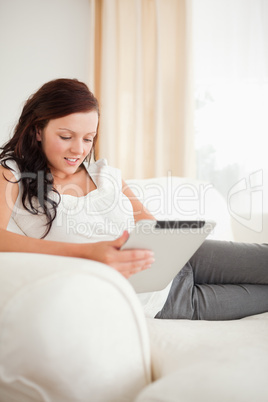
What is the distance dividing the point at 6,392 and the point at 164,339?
320 mm

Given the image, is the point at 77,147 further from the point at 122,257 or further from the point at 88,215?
the point at 122,257

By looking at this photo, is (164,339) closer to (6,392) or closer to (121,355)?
(121,355)

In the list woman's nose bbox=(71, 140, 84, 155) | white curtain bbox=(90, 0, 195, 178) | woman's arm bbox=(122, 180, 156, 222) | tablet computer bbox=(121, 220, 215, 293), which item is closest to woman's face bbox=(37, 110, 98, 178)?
woman's nose bbox=(71, 140, 84, 155)

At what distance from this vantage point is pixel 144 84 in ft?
9.07

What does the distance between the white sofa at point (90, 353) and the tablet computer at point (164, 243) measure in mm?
121

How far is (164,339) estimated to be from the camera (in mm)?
808

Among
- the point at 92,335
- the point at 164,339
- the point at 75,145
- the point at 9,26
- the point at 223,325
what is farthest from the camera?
the point at 9,26

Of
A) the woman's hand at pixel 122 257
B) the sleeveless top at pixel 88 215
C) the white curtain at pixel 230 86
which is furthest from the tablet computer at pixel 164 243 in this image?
the white curtain at pixel 230 86

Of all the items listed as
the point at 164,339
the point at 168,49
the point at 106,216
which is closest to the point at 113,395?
the point at 164,339

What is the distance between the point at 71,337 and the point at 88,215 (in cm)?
67

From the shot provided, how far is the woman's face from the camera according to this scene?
4.15 ft

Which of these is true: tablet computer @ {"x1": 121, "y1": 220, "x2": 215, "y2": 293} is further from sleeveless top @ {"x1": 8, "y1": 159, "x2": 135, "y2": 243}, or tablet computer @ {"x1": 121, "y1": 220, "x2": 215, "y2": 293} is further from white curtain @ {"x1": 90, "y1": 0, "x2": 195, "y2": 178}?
white curtain @ {"x1": 90, "y1": 0, "x2": 195, "y2": 178}

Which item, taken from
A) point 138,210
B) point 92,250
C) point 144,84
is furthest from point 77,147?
point 144,84

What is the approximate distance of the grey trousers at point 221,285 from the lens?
3.99ft
